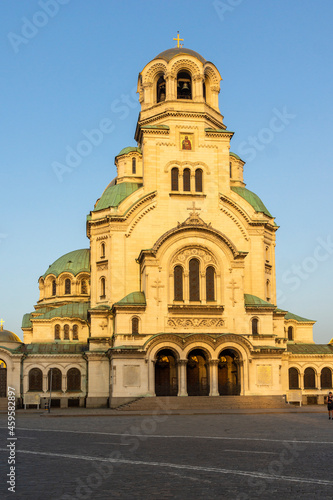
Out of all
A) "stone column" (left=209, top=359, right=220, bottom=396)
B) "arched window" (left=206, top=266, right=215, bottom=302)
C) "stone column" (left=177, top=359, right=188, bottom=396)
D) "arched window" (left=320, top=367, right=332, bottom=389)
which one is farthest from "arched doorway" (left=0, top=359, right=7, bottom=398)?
"arched window" (left=320, top=367, right=332, bottom=389)

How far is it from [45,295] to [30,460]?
55.0 meters

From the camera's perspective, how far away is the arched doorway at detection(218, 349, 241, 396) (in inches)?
1977

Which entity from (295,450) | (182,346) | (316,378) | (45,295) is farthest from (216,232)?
(295,450)

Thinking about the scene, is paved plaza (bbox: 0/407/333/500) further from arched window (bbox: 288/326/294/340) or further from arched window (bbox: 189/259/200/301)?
arched window (bbox: 288/326/294/340)

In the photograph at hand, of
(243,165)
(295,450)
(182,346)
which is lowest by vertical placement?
(295,450)

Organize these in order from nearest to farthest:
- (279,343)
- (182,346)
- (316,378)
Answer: (182,346)
(279,343)
(316,378)

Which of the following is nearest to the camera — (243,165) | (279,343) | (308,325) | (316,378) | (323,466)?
(323,466)

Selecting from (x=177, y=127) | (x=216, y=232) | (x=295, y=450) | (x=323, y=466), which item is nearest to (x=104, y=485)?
(x=323, y=466)

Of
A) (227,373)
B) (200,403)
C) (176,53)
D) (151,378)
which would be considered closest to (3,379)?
(151,378)

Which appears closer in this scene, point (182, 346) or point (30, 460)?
point (30, 460)

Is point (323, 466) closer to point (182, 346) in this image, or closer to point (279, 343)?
point (182, 346)

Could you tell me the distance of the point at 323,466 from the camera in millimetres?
15078

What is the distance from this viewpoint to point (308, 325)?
61.7 meters

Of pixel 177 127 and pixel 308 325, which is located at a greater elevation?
pixel 177 127
